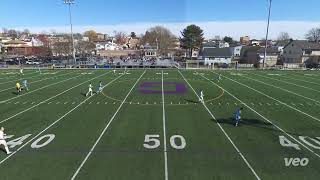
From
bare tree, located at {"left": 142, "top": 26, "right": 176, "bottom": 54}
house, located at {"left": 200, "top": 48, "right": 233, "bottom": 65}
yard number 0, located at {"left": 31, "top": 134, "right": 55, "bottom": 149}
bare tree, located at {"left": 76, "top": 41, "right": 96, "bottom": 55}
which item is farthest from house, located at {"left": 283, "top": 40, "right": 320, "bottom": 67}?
yard number 0, located at {"left": 31, "top": 134, "right": 55, "bottom": 149}

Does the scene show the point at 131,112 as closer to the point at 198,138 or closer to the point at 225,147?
the point at 198,138

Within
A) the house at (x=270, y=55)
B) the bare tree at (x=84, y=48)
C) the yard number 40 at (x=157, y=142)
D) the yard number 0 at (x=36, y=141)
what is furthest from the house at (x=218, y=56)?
the yard number 0 at (x=36, y=141)

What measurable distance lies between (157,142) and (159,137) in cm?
84

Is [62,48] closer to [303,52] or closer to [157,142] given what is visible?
[303,52]

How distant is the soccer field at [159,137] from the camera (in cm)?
1269

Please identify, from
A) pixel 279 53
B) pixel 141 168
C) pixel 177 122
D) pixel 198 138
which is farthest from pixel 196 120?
pixel 279 53

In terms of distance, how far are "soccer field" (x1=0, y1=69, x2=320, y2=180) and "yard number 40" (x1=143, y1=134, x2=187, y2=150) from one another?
0.07 feet

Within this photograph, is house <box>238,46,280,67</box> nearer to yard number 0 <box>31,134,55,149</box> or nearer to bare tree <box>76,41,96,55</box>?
bare tree <box>76,41,96,55</box>

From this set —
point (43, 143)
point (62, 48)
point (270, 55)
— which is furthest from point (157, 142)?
point (62, 48)

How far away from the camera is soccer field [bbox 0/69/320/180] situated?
1269 cm

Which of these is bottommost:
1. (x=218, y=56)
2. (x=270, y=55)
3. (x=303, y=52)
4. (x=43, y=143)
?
(x=43, y=143)

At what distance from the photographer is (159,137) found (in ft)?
55.4

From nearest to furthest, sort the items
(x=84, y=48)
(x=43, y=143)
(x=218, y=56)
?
(x=43, y=143) < (x=218, y=56) < (x=84, y=48)

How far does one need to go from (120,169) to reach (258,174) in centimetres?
511
